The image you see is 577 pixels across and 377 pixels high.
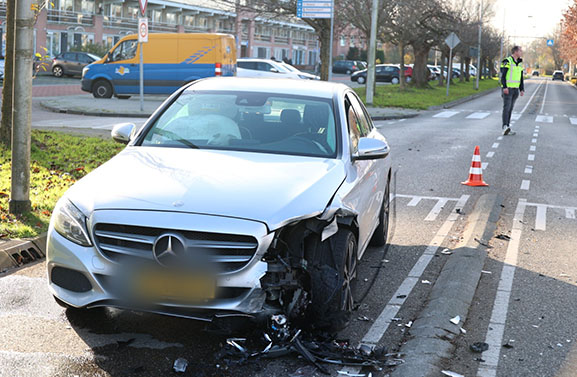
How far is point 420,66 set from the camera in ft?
169

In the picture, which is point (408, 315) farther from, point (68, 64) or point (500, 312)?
point (68, 64)

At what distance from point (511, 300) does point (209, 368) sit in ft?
8.71

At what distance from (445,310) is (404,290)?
29.4 inches

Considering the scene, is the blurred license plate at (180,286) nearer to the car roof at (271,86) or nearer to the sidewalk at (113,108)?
the car roof at (271,86)

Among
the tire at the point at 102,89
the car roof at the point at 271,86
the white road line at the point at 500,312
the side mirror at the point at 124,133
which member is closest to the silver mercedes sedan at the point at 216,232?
the side mirror at the point at 124,133

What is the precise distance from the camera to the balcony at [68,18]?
58.3 meters

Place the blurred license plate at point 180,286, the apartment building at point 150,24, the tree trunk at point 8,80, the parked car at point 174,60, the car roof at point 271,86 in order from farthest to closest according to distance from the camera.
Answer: the apartment building at point 150,24
the parked car at point 174,60
the tree trunk at point 8,80
the car roof at point 271,86
the blurred license plate at point 180,286

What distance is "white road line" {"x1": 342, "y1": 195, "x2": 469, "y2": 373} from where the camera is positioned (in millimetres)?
4695

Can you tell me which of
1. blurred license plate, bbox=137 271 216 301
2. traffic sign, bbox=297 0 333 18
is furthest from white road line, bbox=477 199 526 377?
traffic sign, bbox=297 0 333 18

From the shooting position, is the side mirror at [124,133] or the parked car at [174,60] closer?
the side mirror at [124,133]

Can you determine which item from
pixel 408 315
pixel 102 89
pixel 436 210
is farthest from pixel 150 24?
pixel 408 315

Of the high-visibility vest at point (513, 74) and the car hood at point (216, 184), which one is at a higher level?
the high-visibility vest at point (513, 74)

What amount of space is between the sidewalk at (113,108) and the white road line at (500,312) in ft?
51.3

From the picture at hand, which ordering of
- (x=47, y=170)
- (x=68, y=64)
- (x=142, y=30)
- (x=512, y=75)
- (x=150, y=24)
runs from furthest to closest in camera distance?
1. (x=150, y=24)
2. (x=68, y=64)
3. (x=142, y=30)
4. (x=512, y=75)
5. (x=47, y=170)
